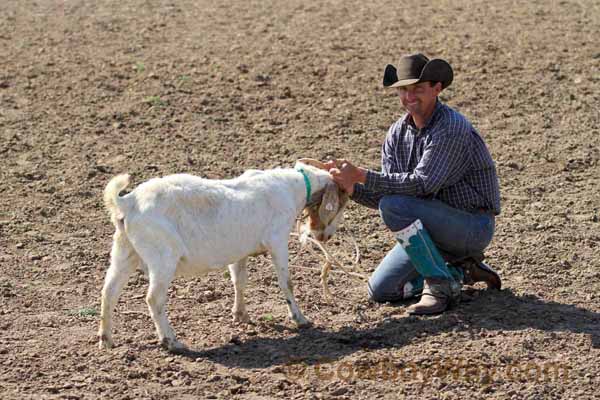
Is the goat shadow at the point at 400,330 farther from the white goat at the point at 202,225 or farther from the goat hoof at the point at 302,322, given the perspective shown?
the white goat at the point at 202,225

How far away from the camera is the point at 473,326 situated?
22.4ft

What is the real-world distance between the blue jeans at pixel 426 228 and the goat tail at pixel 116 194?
165 centimetres

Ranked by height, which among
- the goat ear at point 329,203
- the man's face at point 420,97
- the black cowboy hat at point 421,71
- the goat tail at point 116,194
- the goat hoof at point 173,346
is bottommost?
the goat hoof at point 173,346

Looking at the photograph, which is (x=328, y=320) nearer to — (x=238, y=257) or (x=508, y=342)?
(x=238, y=257)

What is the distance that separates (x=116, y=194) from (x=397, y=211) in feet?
5.75

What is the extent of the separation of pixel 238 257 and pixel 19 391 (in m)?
1.55

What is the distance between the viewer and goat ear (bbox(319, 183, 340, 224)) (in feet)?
23.7

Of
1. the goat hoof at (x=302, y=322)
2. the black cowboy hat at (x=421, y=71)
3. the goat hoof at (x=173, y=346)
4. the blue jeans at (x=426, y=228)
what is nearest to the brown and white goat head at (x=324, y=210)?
the blue jeans at (x=426, y=228)

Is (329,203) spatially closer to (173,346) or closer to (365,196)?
(365,196)

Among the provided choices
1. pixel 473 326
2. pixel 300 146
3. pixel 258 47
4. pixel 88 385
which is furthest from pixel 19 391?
pixel 258 47

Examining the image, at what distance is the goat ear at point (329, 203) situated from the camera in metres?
7.23

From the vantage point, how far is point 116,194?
6.52 meters

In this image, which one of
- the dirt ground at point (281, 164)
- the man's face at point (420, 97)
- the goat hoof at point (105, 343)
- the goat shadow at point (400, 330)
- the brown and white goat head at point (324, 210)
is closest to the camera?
the dirt ground at point (281, 164)

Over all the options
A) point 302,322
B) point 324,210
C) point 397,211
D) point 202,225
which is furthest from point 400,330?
point 202,225
